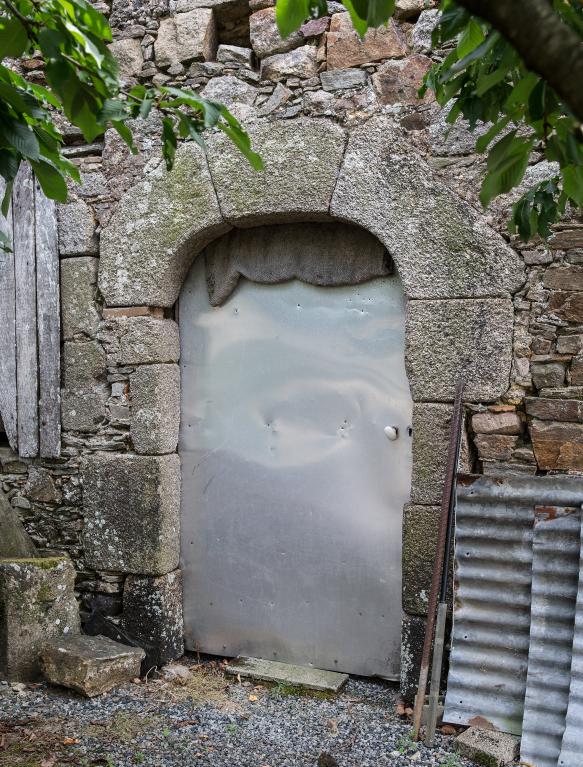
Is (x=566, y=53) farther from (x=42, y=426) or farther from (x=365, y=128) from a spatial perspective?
(x=42, y=426)

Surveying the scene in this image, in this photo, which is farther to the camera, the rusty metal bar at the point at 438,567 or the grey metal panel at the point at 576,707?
the rusty metal bar at the point at 438,567

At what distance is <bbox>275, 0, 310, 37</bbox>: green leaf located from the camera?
1.55m

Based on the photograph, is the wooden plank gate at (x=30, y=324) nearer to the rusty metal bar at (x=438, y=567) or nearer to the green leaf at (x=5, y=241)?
the green leaf at (x=5, y=241)

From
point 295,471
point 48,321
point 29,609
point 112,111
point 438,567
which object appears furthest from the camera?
point 48,321

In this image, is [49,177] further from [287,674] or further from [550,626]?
[287,674]

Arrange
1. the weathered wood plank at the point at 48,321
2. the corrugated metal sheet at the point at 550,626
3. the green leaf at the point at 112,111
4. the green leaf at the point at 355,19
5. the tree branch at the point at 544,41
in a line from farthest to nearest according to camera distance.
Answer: the weathered wood plank at the point at 48,321
the corrugated metal sheet at the point at 550,626
the green leaf at the point at 112,111
the green leaf at the point at 355,19
the tree branch at the point at 544,41

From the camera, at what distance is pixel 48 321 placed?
A: 4020mm

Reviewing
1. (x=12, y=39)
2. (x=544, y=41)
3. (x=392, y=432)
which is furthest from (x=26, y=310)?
(x=544, y=41)

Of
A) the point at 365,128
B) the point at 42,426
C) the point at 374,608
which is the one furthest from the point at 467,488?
the point at 42,426

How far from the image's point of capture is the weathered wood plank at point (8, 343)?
4086mm

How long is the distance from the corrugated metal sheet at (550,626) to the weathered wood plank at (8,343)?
2752mm

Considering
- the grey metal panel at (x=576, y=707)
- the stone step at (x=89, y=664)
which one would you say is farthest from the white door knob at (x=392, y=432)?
the stone step at (x=89, y=664)

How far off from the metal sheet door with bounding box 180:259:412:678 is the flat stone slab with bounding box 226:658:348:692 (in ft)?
0.21

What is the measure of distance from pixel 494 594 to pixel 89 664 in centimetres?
184
